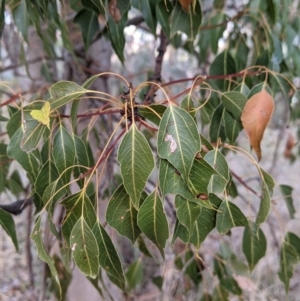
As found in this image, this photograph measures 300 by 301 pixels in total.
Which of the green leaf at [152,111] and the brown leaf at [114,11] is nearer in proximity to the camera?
the green leaf at [152,111]

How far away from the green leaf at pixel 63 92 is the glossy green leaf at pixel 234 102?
232 mm

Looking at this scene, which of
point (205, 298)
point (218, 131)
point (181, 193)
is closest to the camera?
point (181, 193)

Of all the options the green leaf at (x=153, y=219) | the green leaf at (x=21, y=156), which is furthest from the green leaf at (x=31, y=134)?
the green leaf at (x=153, y=219)

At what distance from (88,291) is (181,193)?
809 mm

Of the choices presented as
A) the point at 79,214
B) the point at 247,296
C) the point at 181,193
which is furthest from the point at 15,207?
the point at 247,296

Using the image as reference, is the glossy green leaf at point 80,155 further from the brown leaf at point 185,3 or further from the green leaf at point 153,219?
the brown leaf at point 185,3

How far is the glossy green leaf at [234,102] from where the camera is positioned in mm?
559

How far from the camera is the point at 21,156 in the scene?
0.50 metres

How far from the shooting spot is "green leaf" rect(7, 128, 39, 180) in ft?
1.57

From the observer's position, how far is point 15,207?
0.77 metres

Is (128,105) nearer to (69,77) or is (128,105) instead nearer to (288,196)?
(288,196)

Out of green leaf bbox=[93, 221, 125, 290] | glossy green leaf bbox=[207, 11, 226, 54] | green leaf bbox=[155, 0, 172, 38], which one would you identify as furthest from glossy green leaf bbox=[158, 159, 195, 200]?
glossy green leaf bbox=[207, 11, 226, 54]

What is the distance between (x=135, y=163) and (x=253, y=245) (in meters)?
0.40

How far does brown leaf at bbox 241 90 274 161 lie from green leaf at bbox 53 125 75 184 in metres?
0.25
